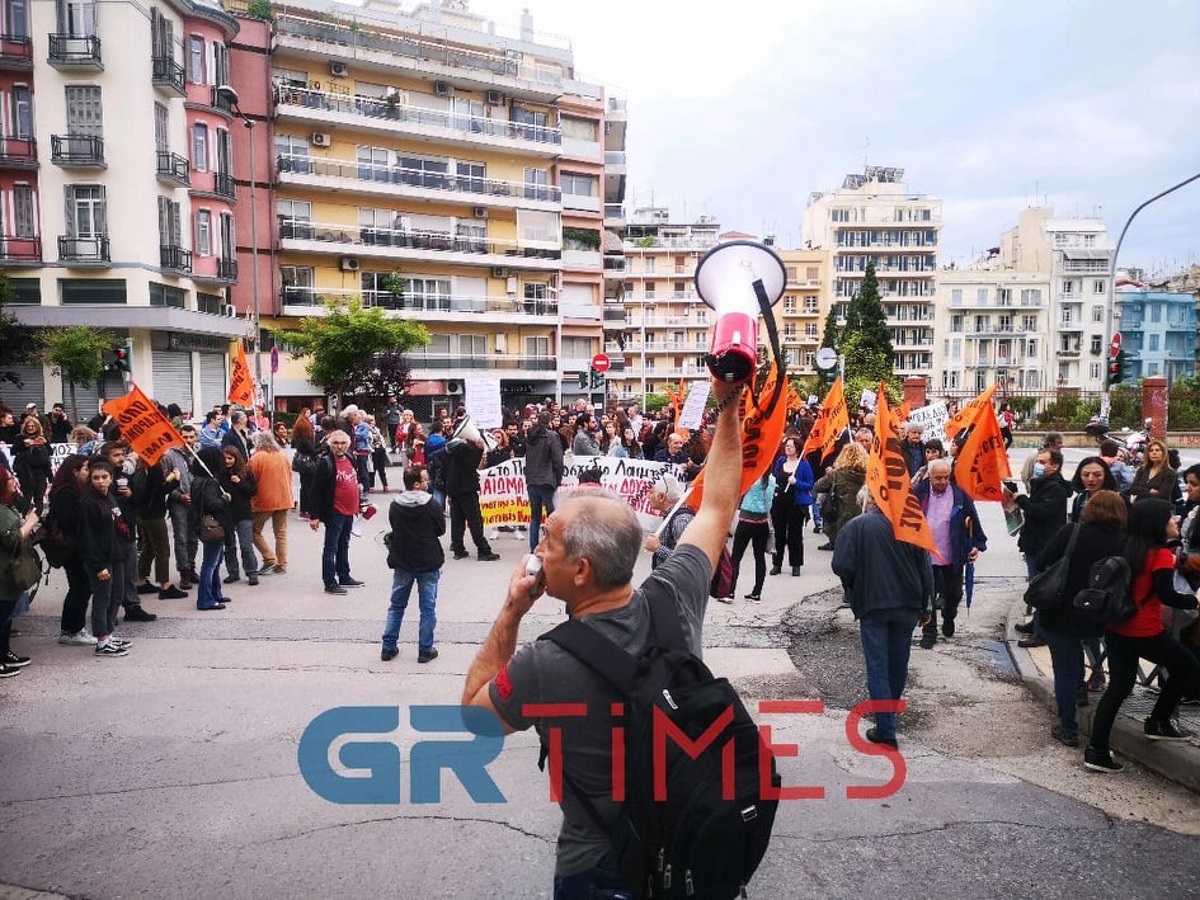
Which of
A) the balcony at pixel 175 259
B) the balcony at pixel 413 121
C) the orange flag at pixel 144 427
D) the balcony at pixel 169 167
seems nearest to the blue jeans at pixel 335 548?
the orange flag at pixel 144 427

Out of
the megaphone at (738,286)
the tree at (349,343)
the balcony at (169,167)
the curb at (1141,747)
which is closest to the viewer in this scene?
the megaphone at (738,286)

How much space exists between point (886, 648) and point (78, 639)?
659cm

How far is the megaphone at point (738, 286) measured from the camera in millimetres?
2523

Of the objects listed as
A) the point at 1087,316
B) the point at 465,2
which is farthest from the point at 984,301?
the point at 465,2

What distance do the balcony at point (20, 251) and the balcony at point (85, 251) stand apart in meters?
0.82

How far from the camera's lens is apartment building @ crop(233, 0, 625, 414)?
4256 centimetres

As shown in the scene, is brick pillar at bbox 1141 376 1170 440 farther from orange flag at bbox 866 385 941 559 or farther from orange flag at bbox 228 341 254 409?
orange flag at bbox 866 385 941 559

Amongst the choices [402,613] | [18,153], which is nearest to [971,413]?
[402,613]

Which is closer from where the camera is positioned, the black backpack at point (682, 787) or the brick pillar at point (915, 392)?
the black backpack at point (682, 787)

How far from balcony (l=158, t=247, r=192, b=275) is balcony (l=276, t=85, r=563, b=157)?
1047 centimetres

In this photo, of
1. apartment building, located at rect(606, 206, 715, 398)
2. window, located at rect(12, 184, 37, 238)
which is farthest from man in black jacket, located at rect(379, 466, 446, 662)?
apartment building, located at rect(606, 206, 715, 398)

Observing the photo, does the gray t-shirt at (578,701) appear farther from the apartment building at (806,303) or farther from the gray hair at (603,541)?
the apartment building at (806,303)

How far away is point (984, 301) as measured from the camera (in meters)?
88.1

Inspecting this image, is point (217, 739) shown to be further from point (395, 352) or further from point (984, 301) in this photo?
point (984, 301)
